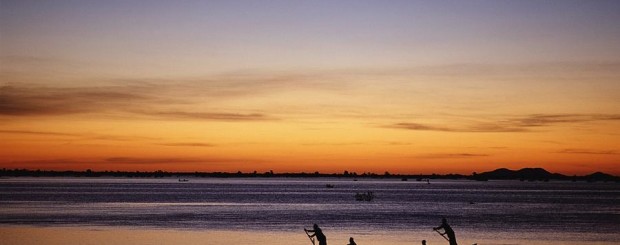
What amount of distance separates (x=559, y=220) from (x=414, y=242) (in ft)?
86.1

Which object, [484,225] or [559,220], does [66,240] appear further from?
[559,220]

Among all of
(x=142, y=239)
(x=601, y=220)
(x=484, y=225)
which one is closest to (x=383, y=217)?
(x=484, y=225)

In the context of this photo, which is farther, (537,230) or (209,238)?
(537,230)

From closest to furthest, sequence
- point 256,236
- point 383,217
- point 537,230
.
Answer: point 256,236 < point 537,230 < point 383,217

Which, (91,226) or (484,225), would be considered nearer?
(91,226)

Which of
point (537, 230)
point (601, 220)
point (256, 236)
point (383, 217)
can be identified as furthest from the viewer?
point (383, 217)

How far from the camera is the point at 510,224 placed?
6606 cm

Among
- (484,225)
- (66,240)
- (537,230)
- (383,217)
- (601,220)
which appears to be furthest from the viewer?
(383,217)

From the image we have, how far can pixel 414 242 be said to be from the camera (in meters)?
49.9

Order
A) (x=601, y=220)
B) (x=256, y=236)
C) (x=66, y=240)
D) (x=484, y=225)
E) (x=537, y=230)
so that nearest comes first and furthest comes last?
(x=66, y=240) < (x=256, y=236) < (x=537, y=230) < (x=484, y=225) < (x=601, y=220)

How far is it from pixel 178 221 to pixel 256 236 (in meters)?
16.5

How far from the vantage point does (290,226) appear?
6209 centimetres

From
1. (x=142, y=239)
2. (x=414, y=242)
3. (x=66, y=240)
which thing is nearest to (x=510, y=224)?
(x=414, y=242)

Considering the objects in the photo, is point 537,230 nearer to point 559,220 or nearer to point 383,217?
point 559,220
